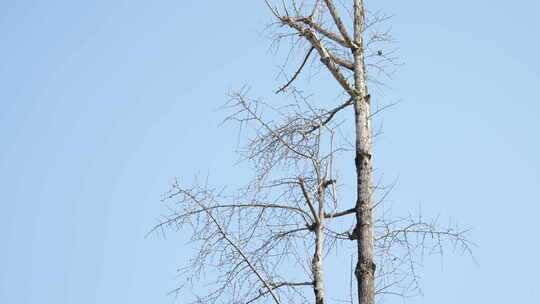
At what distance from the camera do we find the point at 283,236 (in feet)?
17.8

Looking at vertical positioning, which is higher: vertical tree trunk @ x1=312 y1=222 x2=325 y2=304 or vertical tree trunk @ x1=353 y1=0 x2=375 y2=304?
vertical tree trunk @ x1=353 y1=0 x2=375 y2=304

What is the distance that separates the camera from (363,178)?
5.45 metres

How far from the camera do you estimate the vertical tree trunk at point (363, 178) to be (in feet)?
16.9

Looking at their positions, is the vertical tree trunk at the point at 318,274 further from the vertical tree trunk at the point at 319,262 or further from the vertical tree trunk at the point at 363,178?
the vertical tree trunk at the point at 363,178

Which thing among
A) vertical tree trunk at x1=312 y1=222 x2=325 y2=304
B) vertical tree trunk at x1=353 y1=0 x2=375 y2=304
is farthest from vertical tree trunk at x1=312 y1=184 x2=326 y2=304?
vertical tree trunk at x1=353 y1=0 x2=375 y2=304

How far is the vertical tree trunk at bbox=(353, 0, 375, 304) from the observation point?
514 centimetres

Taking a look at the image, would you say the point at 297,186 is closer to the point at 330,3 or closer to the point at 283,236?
the point at 283,236

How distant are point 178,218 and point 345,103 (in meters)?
1.26

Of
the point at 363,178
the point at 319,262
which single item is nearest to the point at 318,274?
the point at 319,262

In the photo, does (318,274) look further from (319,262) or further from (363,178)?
(363,178)

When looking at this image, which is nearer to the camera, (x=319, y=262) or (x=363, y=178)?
(x=319, y=262)

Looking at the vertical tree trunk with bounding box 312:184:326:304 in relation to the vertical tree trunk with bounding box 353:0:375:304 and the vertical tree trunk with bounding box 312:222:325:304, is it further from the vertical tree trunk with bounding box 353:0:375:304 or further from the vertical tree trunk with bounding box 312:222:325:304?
the vertical tree trunk with bounding box 353:0:375:304

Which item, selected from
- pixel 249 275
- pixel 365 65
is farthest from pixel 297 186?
pixel 365 65

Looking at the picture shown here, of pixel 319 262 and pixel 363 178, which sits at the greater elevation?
pixel 363 178
